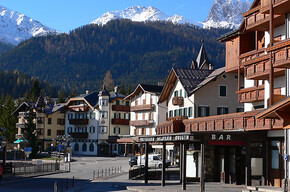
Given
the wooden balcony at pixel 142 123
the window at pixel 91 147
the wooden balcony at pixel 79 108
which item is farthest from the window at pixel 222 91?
the wooden balcony at pixel 79 108

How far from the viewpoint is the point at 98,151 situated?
115938 millimetres

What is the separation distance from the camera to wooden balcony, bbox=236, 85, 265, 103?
36.7 meters

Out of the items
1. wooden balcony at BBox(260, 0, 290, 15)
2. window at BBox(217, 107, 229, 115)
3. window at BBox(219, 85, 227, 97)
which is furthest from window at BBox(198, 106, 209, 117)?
wooden balcony at BBox(260, 0, 290, 15)

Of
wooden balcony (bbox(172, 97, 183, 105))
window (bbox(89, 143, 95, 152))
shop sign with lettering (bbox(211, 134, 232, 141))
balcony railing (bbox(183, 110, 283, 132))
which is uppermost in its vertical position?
wooden balcony (bbox(172, 97, 183, 105))

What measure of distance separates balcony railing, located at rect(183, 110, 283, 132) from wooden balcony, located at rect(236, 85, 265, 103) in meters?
1.34

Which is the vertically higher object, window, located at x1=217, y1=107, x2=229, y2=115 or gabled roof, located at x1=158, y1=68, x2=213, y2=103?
gabled roof, located at x1=158, y1=68, x2=213, y2=103

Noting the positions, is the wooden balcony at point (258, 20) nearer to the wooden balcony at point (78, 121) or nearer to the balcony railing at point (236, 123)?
the balcony railing at point (236, 123)

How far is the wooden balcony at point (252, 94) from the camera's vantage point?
3669 cm

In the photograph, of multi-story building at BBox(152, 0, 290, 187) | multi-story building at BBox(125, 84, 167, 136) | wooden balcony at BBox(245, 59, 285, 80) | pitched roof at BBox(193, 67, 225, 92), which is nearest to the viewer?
multi-story building at BBox(152, 0, 290, 187)

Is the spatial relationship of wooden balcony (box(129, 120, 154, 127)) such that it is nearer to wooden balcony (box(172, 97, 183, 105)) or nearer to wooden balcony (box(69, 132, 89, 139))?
wooden balcony (box(69, 132, 89, 139))

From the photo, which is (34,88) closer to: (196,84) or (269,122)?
(196,84)

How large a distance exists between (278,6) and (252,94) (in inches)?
343

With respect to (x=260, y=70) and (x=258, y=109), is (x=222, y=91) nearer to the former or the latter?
(x=258, y=109)

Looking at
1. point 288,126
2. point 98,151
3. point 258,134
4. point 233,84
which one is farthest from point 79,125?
point 288,126
